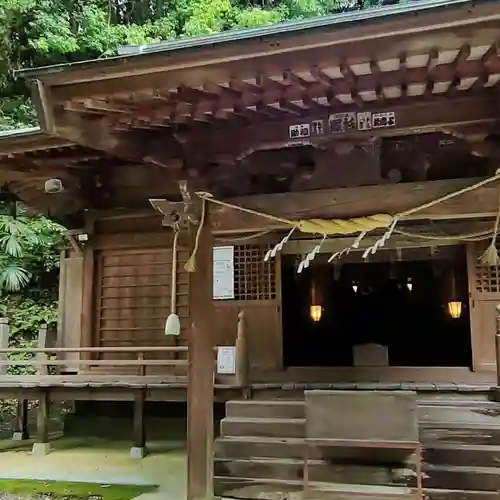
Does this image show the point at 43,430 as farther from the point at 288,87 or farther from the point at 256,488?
the point at 288,87

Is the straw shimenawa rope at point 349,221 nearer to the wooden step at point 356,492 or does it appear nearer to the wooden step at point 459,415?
the wooden step at point 459,415

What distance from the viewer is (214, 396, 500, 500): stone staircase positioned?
197 inches

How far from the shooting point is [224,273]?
8.71m

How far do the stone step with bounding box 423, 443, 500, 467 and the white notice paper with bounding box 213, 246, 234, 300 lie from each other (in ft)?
13.3

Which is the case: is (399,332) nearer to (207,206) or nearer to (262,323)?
(262,323)

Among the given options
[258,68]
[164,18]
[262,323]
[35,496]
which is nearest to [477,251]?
[262,323]

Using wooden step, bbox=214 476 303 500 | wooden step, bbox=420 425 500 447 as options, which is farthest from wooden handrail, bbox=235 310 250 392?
wooden step, bbox=420 425 500 447

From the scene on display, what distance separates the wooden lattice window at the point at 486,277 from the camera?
7844 mm

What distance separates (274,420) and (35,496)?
264 cm

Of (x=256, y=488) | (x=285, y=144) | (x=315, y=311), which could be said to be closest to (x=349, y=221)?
(x=285, y=144)

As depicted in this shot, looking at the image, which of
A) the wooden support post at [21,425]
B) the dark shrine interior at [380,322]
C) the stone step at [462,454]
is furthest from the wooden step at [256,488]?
the dark shrine interior at [380,322]

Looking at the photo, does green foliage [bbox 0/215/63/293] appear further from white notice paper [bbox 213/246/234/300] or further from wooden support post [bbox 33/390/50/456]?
white notice paper [bbox 213/246/234/300]

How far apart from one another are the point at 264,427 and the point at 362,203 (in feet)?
8.34

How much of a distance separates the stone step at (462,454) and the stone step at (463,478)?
5cm
